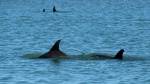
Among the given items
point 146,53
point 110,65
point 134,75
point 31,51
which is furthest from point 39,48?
point 134,75

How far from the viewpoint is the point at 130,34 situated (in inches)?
2200

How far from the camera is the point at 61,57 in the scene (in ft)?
115

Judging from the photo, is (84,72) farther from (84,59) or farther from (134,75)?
(84,59)

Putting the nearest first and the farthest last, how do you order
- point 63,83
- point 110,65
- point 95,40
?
1. point 63,83
2. point 110,65
3. point 95,40

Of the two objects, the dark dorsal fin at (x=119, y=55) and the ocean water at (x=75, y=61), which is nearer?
the ocean water at (x=75, y=61)

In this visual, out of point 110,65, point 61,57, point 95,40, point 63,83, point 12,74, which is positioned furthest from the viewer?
point 95,40

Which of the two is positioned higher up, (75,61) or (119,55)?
(119,55)

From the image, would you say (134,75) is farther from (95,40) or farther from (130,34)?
(130,34)

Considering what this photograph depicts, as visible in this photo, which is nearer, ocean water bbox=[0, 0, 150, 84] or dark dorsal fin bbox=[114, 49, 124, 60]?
ocean water bbox=[0, 0, 150, 84]

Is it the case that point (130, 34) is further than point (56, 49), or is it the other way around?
point (130, 34)

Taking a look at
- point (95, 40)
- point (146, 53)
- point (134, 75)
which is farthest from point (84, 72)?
point (95, 40)

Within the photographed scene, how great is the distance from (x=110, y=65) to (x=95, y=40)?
16415 millimetres

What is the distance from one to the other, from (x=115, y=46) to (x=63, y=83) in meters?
17.4

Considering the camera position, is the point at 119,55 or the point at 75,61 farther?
the point at 119,55
